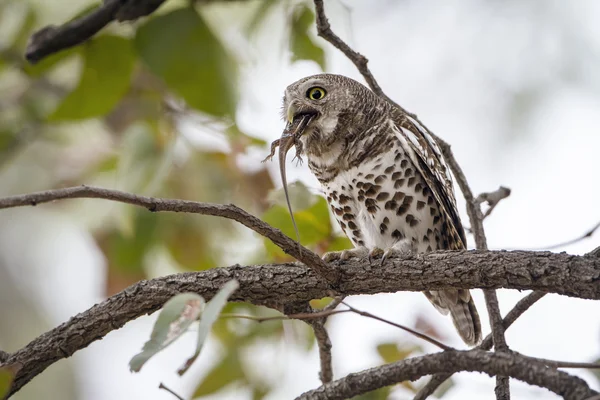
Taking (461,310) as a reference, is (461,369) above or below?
below

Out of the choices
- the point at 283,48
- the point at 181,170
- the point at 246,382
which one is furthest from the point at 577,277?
the point at 181,170

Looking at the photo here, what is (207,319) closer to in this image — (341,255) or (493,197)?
(341,255)

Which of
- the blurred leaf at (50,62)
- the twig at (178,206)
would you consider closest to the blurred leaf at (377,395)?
the twig at (178,206)

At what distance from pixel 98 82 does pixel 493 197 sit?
145cm

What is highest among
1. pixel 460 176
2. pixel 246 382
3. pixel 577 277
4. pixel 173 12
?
pixel 173 12

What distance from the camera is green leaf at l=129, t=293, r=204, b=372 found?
1.40m

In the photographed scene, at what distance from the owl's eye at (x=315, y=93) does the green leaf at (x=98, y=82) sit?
0.68 meters

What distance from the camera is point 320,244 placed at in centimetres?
276

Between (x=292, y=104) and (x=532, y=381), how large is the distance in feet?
5.34

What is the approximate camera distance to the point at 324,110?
2.96m

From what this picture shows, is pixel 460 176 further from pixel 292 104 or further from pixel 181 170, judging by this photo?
pixel 181 170

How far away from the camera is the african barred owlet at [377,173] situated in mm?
2855

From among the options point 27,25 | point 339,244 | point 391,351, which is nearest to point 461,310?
point 391,351

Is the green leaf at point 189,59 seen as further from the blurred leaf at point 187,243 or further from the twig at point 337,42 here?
the blurred leaf at point 187,243
